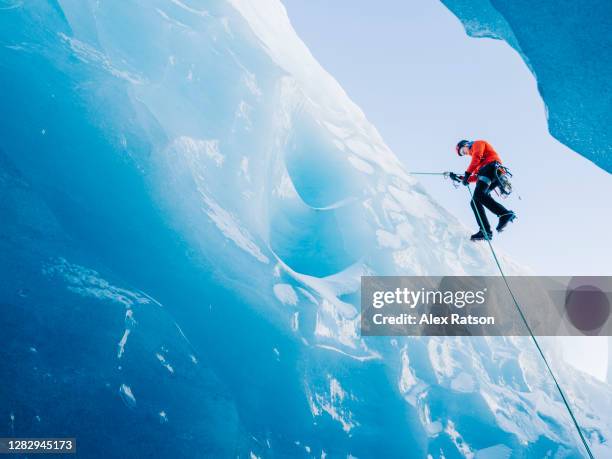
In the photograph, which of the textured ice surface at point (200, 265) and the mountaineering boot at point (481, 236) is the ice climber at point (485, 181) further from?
the textured ice surface at point (200, 265)

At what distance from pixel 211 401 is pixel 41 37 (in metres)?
11.3

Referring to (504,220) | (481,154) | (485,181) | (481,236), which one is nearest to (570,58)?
(481,154)

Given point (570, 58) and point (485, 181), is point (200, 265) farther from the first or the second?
point (570, 58)

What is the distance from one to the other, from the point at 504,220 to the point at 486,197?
359 millimetres

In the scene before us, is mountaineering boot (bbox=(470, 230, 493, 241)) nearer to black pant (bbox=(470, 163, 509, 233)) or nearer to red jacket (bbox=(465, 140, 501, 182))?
black pant (bbox=(470, 163, 509, 233))

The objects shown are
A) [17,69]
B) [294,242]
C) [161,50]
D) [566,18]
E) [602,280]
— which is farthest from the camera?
[294,242]

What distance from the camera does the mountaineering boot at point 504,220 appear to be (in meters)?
4.32

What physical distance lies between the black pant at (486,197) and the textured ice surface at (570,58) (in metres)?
0.94

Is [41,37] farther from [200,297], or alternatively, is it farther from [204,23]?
[200,297]

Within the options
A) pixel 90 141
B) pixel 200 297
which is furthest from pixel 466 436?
pixel 90 141

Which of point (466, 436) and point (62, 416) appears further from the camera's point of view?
point (466, 436)

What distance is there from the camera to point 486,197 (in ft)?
14.8

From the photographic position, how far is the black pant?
174 inches

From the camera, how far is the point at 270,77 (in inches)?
524
